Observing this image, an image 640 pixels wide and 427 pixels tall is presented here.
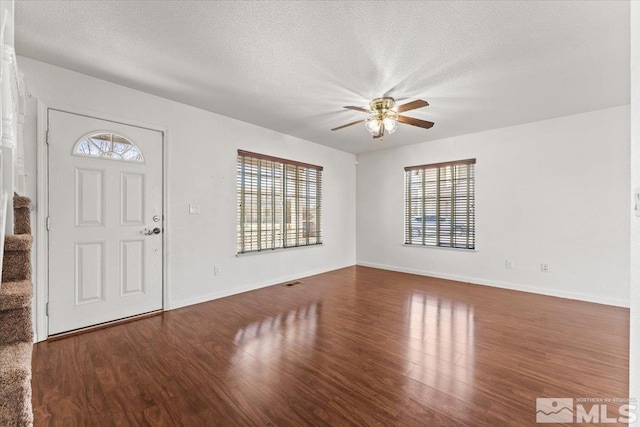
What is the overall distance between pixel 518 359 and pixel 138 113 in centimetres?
442

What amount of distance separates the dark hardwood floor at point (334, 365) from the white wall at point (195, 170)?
0.52 m

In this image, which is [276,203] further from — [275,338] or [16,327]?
[16,327]

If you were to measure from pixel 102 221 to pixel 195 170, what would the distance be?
117 cm

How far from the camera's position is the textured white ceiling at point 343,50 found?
6.36 feet

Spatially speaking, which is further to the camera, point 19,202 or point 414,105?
point 414,105

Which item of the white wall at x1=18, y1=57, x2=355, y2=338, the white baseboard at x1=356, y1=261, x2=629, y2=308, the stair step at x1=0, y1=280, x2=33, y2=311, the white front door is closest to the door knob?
the white front door

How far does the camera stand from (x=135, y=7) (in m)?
1.92

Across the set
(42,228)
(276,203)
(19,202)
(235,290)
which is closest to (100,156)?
(42,228)

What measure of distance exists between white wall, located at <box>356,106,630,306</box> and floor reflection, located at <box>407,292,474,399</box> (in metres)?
1.48

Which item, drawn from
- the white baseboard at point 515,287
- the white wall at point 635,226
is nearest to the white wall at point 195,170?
the white baseboard at point 515,287

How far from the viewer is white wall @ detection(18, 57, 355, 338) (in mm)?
2729

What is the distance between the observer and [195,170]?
144 inches

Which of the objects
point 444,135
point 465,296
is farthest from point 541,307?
point 444,135

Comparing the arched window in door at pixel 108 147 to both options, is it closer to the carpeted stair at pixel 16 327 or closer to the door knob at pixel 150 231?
the door knob at pixel 150 231
